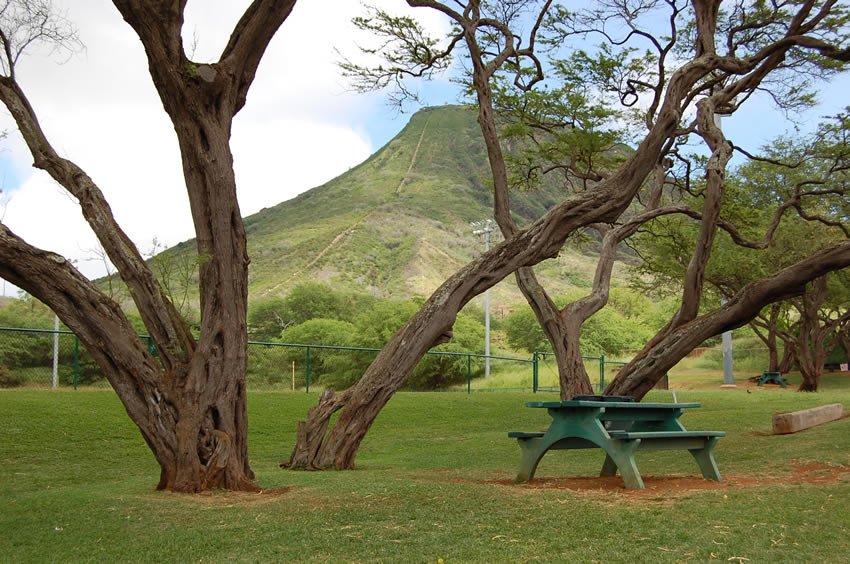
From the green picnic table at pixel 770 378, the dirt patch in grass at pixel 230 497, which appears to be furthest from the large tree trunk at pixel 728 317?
the green picnic table at pixel 770 378

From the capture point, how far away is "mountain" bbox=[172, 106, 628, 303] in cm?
8725

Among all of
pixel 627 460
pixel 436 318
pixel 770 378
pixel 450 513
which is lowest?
pixel 770 378

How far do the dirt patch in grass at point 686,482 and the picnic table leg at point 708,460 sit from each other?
9 cm

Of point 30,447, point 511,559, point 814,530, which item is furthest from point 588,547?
point 30,447

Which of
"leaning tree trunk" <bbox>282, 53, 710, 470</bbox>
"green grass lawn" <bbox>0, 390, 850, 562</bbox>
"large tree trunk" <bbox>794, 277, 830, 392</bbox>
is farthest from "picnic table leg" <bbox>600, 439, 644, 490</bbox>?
"large tree trunk" <bbox>794, 277, 830, 392</bbox>

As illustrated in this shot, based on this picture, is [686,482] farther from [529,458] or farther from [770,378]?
[770,378]

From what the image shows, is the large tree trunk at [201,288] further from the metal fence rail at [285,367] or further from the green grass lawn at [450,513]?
the metal fence rail at [285,367]

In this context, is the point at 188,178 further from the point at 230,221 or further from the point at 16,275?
the point at 16,275

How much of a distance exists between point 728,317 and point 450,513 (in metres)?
6.59

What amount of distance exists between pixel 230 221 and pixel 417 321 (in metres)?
2.90

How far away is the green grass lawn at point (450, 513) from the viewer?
4.57m

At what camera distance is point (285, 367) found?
28.4 meters

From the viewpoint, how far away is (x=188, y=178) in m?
7.82

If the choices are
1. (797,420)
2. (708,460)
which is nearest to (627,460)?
(708,460)
